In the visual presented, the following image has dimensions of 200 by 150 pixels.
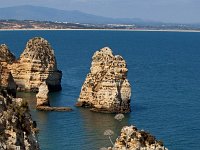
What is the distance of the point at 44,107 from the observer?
7419 cm

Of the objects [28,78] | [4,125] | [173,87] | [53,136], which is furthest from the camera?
[173,87]

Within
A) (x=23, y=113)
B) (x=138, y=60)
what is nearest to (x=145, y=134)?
(x=23, y=113)

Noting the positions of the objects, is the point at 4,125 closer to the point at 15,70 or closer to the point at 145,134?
the point at 145,134

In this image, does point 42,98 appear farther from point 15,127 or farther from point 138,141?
point 15,127

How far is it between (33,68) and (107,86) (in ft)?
63.0

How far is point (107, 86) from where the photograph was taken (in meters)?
73.8

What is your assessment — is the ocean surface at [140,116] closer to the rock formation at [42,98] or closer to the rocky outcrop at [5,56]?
the rock formation at [42,98]

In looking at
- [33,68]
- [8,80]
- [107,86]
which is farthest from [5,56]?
[107,86]

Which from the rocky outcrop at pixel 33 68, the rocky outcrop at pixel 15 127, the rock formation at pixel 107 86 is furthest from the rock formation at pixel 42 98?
the rocky outcrop at pixel 15 127

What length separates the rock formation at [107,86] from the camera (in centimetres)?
7294

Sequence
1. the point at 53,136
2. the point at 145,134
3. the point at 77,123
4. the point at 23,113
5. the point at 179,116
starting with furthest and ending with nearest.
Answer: the point at 179,116, the point at 77,123, the point at 53,136, the point at 145,134, the point at 23,113

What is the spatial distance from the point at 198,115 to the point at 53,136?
22516mm

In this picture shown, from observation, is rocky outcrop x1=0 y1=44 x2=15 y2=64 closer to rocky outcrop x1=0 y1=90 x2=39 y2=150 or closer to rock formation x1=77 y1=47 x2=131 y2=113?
rock formation x1=77 y1=47 x2=131 y2=113

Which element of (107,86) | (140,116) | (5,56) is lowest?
(140,116)
